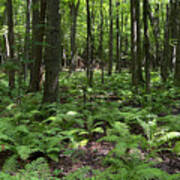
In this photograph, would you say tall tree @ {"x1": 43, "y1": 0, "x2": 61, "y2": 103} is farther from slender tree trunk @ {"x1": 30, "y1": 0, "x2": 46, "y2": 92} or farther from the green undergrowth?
slender tree trunk @ {"x1": 30, "y1": 0, "x2": 46, "y2": 92}

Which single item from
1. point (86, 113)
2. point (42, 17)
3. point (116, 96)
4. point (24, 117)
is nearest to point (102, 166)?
point (86, 113)

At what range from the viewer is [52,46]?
→ 5281 mm

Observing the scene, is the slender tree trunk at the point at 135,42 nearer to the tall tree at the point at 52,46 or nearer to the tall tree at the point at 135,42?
the tall tree at the point at 135,42

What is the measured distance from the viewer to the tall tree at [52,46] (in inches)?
207

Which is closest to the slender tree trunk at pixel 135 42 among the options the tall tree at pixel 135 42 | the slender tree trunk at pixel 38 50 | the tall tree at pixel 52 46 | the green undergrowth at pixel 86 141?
the tall tree at pixel 135 42

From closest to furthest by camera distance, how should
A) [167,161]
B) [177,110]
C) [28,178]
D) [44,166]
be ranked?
[28,178] → [44,166] → [167,161] → [177,110]

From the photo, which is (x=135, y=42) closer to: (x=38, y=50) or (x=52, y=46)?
(x=38, y=50)

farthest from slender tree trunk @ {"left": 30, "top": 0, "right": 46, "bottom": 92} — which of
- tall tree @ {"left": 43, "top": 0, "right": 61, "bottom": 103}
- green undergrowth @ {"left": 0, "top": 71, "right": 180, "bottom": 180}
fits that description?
tall tree @ {"left": 43, "top": 0, "right": 61, "bottom": 103}

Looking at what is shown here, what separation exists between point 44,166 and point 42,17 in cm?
→ 641

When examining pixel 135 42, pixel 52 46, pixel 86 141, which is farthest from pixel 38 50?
pixel 86 141

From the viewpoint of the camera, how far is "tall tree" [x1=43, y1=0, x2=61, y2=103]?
5.25 meters

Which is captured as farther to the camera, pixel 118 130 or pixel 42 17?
pixel 42 17

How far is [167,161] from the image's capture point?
3.52 metres

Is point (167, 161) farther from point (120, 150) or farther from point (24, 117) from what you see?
point (24, 117)
